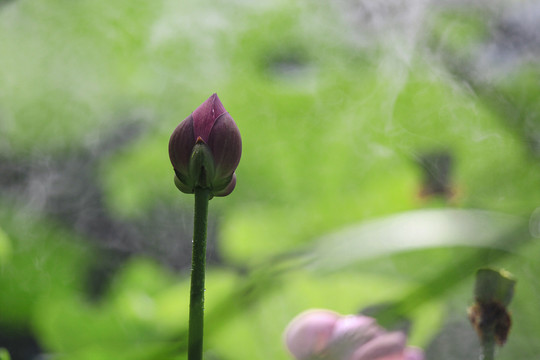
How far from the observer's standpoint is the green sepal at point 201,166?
17cm

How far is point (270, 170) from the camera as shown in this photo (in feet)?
2.18

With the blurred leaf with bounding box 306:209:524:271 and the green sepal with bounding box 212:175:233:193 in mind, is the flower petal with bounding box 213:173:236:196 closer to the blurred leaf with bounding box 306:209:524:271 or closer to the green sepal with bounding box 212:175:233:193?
the green sepal with bounding box 212:175:233:193

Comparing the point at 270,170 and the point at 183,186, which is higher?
the point at 270,170

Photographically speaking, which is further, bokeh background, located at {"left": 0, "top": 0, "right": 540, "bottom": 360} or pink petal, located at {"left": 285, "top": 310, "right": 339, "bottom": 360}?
bokeh background, located at {"left": 0, "top": 0, "right": 540, "bottom": 360}

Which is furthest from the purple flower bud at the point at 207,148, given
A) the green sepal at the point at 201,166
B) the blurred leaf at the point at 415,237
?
the blurred leaf at the point at 415,237

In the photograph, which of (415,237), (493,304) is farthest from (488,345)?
(415,237)

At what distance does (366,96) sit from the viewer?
2.40 ft

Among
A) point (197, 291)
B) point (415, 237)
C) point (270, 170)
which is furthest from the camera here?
point (270, 170)

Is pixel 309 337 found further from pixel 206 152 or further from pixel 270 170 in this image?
pixel 270 170

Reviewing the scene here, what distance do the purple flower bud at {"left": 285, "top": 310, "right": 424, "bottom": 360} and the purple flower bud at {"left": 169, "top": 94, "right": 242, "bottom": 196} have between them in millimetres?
81

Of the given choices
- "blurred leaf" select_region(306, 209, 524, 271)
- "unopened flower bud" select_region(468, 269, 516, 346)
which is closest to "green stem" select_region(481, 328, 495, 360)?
"unopened flower bud" select_region(468, 269, 516, 346)

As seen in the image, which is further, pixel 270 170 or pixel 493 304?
pixel 270 170

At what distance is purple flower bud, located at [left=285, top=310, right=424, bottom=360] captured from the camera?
0.21 meters

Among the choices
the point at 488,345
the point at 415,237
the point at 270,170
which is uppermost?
the point at 270,170
